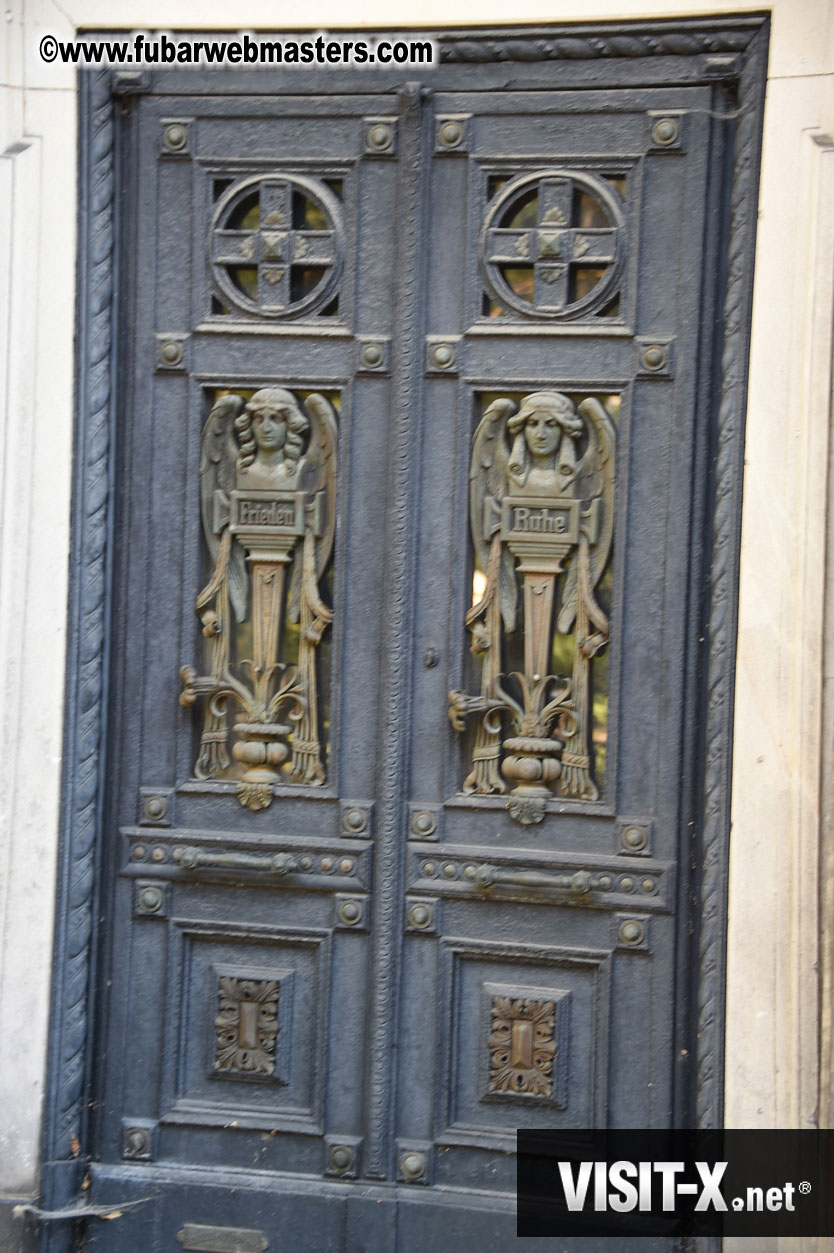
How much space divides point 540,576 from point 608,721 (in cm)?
39

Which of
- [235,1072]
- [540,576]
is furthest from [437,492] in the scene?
[235,1072]

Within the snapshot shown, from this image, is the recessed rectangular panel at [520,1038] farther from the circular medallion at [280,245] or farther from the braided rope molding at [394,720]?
the circular medallion at [280,245]

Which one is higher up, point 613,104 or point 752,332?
point 613,104

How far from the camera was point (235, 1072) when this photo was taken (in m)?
3.44

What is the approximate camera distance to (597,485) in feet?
10.8

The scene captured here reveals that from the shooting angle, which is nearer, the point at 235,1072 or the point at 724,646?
the point at 724,646

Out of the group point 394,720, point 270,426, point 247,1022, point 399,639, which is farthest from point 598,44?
point 247,1022

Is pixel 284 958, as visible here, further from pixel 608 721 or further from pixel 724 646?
pixel 724 646

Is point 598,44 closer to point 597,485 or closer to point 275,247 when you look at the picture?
point 275,247

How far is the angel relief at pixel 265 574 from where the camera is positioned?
3.40 metres

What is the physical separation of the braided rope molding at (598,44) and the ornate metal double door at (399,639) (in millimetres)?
33

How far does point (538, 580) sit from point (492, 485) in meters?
0.26

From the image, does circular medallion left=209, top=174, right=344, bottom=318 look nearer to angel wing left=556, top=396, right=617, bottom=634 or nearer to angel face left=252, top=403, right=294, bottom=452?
angel face left=252, top=403, right=294, bottom=452

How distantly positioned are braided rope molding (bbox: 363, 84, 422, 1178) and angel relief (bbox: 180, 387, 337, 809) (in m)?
0.18
